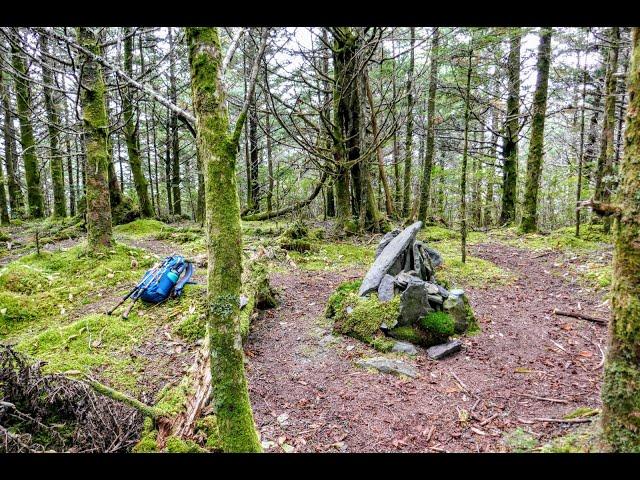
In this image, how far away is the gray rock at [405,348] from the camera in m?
5.03

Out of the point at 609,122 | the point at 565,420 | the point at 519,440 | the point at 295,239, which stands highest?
the point at 609,122

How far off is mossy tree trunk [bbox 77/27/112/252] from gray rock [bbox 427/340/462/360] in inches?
291

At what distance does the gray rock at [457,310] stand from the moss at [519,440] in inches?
85.7

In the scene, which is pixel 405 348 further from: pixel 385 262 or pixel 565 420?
pixel 565 420

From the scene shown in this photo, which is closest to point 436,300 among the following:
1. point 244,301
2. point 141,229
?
point 244,301

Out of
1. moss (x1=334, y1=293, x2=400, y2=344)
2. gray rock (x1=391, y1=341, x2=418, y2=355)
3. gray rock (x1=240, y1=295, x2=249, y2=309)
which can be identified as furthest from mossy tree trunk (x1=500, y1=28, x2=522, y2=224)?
gray rock (x1=240, y1=295, x2=249, y2=309)

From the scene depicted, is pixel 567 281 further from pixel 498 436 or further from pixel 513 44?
pixel 513 44

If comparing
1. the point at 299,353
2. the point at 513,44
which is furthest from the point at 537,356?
the point at 513,44

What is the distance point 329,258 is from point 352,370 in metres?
5.61

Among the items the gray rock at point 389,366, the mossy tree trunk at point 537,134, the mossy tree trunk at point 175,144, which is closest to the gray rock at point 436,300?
the gray rock at point 389,366

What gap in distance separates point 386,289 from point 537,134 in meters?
10.0

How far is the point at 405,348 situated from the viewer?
200 inches

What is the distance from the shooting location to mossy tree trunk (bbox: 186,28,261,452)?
231 centimetres

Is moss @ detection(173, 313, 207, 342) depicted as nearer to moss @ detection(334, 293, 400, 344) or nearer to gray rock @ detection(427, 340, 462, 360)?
moss @ detection(334, 293, 400, 344)
